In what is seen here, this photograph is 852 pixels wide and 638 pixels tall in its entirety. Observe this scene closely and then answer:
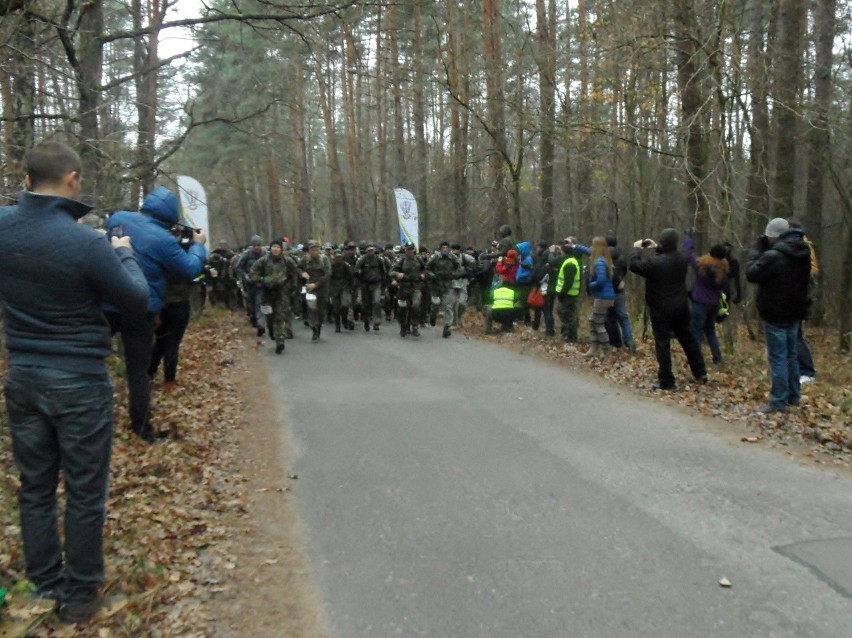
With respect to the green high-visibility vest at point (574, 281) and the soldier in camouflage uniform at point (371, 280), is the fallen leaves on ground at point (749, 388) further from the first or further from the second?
the soldier in camouflage uniform at point (371, 280)

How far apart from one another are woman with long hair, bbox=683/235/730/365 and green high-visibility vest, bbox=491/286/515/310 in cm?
623

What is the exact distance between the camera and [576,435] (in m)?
8.20

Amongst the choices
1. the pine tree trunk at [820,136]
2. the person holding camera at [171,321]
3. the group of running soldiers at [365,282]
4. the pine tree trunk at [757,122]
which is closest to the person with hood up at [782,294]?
the pine tree trunk at [757,122]

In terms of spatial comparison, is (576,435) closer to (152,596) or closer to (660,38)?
(152,596)

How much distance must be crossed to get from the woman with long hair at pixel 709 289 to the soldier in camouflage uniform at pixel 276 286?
7.41 metres

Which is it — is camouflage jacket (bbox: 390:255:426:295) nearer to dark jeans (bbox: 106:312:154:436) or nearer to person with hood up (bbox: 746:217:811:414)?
person with hood up (bbox: 746:217:811:414)

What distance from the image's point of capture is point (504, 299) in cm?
1770

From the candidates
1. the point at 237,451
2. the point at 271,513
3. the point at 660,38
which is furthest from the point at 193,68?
the point at 271,513

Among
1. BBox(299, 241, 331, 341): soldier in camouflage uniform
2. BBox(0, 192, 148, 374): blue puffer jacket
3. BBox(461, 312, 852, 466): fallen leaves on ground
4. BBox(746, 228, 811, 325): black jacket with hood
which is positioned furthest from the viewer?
BBox(299, 241, 331, 341): soldier in camouflage uniform

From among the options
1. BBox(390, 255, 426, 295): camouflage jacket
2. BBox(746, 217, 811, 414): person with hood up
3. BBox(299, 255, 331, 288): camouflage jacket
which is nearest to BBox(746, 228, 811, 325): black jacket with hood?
BBox(746, 217, 811, 414): person with hood up

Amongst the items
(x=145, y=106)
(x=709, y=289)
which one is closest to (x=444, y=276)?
(x=709, y=289)

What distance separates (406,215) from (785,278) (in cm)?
1619

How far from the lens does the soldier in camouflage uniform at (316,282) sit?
54.4 ft

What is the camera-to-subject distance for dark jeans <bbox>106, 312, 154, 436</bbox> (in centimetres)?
696
